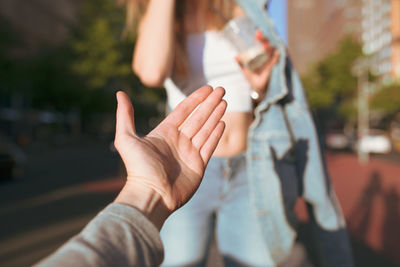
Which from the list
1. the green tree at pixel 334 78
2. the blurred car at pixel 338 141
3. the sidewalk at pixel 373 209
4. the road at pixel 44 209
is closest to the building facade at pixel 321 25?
the green tree at pixel 334 78

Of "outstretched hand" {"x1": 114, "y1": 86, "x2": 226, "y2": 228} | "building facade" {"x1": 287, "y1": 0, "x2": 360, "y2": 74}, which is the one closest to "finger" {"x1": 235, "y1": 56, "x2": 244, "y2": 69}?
"outstretched hand" {"x1": 114, "y1": 86, "x2": 226, "y2": 228}

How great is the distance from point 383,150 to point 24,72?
19026mm

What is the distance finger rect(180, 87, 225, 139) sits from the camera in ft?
2.73

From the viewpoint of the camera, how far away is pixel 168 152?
2.56 feet

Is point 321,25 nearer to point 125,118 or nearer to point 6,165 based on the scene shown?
point 6,165

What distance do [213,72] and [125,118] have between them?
0.73 m

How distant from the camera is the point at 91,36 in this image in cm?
2314

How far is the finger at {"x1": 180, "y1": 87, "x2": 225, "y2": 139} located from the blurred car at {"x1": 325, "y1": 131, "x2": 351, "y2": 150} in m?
21.6

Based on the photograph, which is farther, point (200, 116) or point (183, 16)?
point (183, 16)

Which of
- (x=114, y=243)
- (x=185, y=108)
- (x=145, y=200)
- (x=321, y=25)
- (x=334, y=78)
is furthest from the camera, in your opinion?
(x=321, y=25)

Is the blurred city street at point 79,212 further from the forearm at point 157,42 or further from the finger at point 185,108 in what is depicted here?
the finger at point 185,108

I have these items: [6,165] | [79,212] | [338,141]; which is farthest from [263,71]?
[338,141]

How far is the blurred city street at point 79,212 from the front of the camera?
3.78 meters

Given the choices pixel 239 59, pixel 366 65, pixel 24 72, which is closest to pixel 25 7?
pixel 24 72
